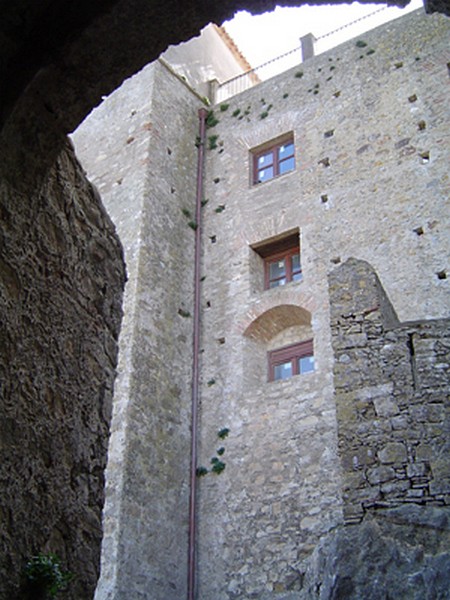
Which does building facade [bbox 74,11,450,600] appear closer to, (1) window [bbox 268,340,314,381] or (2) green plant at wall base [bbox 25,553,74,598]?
(1) window [bbox 268,340,314,381]

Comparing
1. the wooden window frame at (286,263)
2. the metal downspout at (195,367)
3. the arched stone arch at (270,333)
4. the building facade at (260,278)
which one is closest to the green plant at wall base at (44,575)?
the building facade at (260,278)

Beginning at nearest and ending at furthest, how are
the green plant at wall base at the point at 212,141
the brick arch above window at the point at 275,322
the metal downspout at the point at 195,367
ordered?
the metal downspout at the point at 195,367 < the brick arch above window at the point at 275,322 < the green plant at wall base at the point at 212,141

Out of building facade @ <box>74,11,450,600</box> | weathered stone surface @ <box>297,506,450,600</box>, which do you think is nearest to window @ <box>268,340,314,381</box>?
building facade @ <box>74,11,450,600</box>

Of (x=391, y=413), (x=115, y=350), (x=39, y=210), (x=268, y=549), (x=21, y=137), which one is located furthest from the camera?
(x=268, y=549)

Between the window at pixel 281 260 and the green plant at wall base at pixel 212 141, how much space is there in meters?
3.37

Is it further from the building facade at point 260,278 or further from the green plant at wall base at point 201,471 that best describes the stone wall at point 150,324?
the green plant at wall base at point 201,471

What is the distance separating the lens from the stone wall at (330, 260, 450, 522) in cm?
645

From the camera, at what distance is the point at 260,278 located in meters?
15.3

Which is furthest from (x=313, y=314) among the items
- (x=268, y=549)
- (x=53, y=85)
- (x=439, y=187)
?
(x=53, y=85)

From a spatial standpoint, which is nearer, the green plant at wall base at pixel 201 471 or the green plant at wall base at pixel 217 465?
the green plant at wall base at pixel 217 465

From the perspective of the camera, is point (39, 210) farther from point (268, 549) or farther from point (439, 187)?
point (439, 187)

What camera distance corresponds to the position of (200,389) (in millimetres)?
14195

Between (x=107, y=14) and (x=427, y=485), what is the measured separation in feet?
15.0

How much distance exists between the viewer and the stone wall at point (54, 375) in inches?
125
